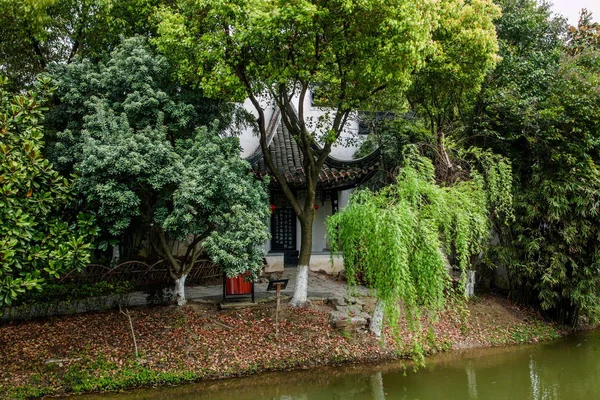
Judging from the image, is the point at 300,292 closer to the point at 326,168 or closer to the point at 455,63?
the point at 326,168

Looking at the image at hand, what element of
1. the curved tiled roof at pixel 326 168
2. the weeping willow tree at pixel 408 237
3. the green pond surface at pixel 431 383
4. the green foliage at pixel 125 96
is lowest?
the green pond surface at pixel 431 383

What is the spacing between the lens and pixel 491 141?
39.2ft

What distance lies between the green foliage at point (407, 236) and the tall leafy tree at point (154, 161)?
5.97 feet

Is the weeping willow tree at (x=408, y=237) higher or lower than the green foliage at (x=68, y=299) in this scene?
higher

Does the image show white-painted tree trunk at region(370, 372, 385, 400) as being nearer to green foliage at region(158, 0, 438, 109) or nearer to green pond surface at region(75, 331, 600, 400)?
green pond surface at region(75, 331, 600, 400)

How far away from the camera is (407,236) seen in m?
7.30

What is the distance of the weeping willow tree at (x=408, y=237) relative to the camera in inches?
287

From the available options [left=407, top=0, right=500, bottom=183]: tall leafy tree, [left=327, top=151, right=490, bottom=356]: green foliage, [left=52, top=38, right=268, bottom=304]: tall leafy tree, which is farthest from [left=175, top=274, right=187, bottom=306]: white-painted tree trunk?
[left=407, top=0, right=500, bottom=183]: tall leafy tree

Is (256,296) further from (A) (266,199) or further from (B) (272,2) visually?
(B) (272,2)

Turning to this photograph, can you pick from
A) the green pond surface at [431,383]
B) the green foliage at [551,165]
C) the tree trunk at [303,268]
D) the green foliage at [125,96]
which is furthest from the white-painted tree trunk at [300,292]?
the green foliage at [551,165]

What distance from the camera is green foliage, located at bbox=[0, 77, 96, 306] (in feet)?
20.5

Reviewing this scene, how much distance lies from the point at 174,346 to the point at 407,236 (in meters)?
4.75

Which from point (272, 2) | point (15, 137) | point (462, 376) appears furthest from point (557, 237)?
point (15, 137)

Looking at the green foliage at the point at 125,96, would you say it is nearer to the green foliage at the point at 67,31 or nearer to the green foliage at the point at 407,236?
the green foliage at the point at 67,31
